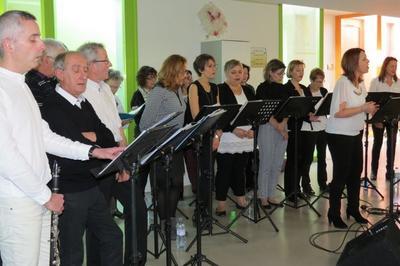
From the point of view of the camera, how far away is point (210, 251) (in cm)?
390

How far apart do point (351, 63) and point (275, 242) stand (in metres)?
1.76

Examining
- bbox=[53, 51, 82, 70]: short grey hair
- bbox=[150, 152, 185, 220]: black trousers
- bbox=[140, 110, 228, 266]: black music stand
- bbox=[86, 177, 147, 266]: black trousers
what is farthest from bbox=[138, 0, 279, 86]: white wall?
bbox=[53, 51, 82, 70]: short grey hair

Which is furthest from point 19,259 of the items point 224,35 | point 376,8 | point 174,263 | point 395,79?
point 376,8

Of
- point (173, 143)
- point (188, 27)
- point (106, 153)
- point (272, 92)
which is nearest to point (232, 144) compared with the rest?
point (272, 92)

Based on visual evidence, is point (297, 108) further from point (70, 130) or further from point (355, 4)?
point (355, 4)

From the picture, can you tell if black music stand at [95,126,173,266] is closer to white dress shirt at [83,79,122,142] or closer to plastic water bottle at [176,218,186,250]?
white dress shirt at [83,79,122,142]

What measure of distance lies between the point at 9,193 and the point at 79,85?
810 mm

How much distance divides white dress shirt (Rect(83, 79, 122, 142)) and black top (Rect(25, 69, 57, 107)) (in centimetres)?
29

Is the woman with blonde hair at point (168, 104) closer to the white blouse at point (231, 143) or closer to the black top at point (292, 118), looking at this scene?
the white blouse at point (231, 143)

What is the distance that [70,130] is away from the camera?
2547 millimetres

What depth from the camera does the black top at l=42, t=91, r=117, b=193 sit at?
251 cm

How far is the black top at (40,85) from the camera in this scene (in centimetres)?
251

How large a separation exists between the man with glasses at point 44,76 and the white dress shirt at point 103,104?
0.25 meters

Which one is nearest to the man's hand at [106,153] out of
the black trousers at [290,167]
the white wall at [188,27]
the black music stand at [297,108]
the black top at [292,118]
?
the black music stand at [297,108]
